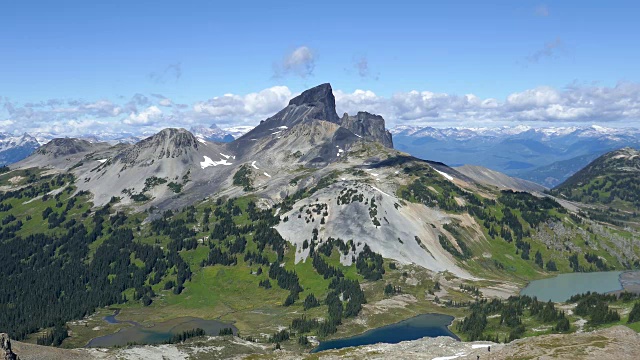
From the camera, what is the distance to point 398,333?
186 m

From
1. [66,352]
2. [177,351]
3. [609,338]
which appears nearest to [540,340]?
[609,338]

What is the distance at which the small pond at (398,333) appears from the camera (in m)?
178

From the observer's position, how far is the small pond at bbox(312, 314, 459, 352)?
178 meters

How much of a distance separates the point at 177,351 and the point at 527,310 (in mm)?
123032

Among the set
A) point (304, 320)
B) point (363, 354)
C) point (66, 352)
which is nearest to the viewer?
point (66, 352)

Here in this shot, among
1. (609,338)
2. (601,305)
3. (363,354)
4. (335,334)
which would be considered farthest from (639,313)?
(335,334)

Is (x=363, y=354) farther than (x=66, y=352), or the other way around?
(x=363, y=354)

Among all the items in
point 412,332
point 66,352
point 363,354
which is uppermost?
point 66,352

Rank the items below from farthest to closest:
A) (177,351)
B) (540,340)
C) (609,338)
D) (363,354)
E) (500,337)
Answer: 1. (500,337)
2. (177,351)
3. (363,354)
4. (540,340)
5. (609,338)

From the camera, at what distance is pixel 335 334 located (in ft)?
616

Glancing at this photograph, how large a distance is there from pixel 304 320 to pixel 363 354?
7549 cm

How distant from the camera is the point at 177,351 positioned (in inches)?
5556

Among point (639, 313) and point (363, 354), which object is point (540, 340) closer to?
point (363, 354)

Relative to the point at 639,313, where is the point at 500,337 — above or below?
below
